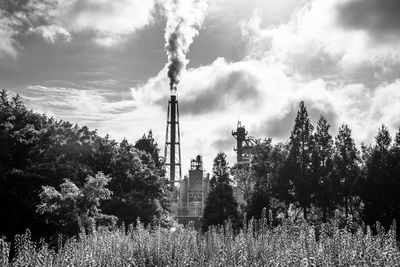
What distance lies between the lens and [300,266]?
8.36 metres

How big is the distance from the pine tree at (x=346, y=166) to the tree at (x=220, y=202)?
1128cm

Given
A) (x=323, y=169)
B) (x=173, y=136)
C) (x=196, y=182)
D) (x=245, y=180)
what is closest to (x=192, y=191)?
(x=196, y=182)

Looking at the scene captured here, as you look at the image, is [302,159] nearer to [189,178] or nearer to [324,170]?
[324,170]

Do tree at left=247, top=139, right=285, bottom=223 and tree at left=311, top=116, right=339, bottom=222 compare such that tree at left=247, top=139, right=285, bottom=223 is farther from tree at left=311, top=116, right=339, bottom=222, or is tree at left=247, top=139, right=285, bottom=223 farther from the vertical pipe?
the vertical pipe

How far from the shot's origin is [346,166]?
126 feet

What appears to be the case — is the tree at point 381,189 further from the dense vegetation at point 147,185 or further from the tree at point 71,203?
the tree at point 71,203

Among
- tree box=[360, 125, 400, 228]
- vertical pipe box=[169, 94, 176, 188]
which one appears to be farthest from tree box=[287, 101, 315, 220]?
vertical pipe box=[169, 94, 176, 188]

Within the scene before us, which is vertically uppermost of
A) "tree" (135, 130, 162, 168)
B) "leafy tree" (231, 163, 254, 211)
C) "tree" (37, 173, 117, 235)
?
"tree" (135, 130, 162, 168)

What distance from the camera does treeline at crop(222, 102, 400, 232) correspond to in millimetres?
35156

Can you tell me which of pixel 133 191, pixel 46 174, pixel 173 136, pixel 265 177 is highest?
pixel 173 136

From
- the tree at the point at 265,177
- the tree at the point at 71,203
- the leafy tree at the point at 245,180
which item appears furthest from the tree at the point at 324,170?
the tree at the point at 71,203

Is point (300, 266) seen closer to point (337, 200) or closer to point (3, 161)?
point (3, 161)

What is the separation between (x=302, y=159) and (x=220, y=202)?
9.91m

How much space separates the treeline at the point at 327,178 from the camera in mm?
35156
